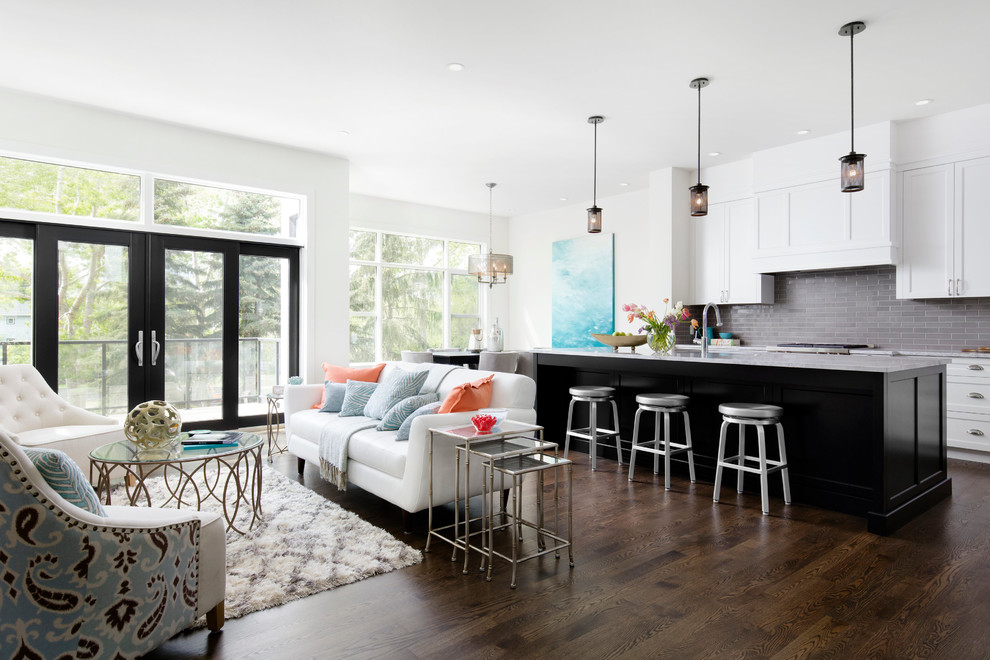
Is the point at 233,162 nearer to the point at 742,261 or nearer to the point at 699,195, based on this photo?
the point at 699,195

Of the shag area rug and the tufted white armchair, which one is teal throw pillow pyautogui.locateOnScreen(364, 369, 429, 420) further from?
the tufted white armchair

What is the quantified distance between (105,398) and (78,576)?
160 inches

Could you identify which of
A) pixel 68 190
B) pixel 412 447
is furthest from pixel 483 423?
pixel 68 190

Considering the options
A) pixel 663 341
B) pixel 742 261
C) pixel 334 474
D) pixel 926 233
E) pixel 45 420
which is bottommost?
pixel 334 474

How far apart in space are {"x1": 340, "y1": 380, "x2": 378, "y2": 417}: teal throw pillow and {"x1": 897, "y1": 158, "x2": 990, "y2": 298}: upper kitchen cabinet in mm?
4749

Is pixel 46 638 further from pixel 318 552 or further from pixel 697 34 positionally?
pixel 697 34

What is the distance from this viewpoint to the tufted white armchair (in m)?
3.59

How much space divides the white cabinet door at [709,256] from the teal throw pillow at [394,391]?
13.1 ft

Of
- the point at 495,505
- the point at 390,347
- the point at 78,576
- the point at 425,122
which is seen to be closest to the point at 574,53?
the point at 425,122

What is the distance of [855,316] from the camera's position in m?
5.72

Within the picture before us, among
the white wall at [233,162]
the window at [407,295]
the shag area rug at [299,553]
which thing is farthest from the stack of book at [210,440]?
the window at [407,295]

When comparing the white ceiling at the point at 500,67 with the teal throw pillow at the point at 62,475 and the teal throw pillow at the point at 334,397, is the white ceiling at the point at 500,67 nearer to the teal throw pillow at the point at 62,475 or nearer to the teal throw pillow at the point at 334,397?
the teal throw pillow at the point at 334,397

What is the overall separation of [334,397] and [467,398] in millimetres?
1470

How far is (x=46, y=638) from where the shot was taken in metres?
1.60
